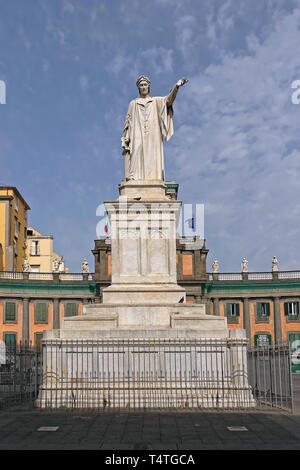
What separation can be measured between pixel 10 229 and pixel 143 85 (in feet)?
149

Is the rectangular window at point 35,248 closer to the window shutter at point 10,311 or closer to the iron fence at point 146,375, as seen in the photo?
the window shutter at point 10,311

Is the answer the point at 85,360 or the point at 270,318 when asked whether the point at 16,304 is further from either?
the point at 85,360

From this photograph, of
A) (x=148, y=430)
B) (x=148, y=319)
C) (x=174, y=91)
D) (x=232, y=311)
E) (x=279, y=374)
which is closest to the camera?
(x=148, y=430)

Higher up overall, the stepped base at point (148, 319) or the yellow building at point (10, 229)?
the yellow building at point (10, 229)

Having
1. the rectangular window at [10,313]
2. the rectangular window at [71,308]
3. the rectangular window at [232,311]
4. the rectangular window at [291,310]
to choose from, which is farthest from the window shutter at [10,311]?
the rectangular window at [291,310]

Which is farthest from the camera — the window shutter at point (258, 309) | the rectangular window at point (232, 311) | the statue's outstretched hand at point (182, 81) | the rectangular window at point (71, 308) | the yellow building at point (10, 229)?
the yellow building at point (10, 229)

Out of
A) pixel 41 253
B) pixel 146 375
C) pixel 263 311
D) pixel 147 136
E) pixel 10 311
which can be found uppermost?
pixel 41 253

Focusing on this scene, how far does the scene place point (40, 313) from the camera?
54469 millimetres

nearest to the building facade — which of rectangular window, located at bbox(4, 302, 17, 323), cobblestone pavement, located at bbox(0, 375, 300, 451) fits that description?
rectangular window, located at bbox(4, 302, 17, 323)

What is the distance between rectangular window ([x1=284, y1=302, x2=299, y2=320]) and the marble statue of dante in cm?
4153

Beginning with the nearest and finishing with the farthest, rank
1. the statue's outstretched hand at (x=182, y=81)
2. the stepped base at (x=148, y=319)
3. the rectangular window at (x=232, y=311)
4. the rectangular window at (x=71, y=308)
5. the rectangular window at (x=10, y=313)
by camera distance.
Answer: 1. the stepped base at (x=148, y=319)
2. the statue's outstretched hand at (x=182, y=81)
3. the rectangular window at (x=10, y=313)
4. the rectangular window at (x=71, y=308)
5. the rectangular window at (x=232, y=311)

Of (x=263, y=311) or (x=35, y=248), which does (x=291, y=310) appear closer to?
(x=263, y=311)

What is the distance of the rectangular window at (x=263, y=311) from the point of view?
182ft

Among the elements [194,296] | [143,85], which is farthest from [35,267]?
[143,85]
